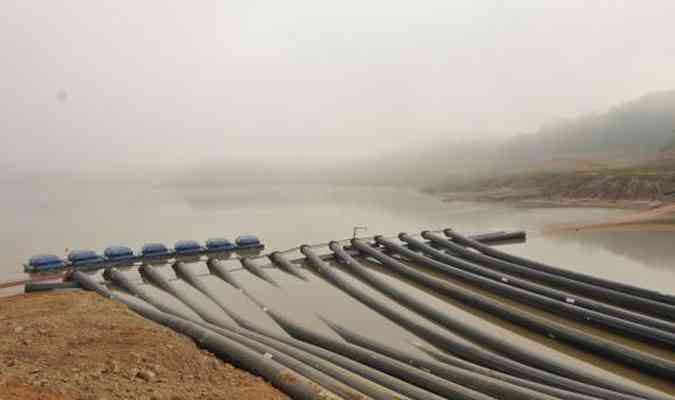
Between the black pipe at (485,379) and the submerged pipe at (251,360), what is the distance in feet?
15.0

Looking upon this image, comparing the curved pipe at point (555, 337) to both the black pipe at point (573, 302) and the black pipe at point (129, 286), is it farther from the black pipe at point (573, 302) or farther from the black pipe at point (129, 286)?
the black pipe at point (129, 286)

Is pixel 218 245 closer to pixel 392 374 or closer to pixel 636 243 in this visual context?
pixel 392 374

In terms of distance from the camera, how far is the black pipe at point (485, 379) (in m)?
11.7

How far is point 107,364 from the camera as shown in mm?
10664

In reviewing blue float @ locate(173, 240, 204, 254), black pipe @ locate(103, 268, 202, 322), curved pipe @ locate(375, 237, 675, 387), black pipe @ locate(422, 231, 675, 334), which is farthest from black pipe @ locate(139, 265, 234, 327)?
black pipe @ locate(422, 231, 675, 334)

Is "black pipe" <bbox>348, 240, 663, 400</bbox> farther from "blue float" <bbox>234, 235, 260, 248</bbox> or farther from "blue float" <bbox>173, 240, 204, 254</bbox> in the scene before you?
"blue float" <bbox>173, 240, 204, 254</bbox>

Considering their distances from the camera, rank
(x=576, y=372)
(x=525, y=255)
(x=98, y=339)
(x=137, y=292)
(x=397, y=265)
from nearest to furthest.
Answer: (x=98, y=339) → (x=576, y=372) → (x=137, y=292) → (x=397, y=265) → (x=525, y=255)

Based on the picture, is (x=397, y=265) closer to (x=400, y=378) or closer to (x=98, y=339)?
(x=400, y=378)

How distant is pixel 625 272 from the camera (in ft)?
101

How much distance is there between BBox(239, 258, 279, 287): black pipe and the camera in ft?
92.3

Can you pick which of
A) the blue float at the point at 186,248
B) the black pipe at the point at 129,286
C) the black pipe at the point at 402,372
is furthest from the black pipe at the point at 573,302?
the blue float at the point at 186,248

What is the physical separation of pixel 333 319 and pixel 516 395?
35.3 ft

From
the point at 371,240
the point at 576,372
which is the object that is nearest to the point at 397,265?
the point at 371,240

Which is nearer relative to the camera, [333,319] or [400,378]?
[400,378]
